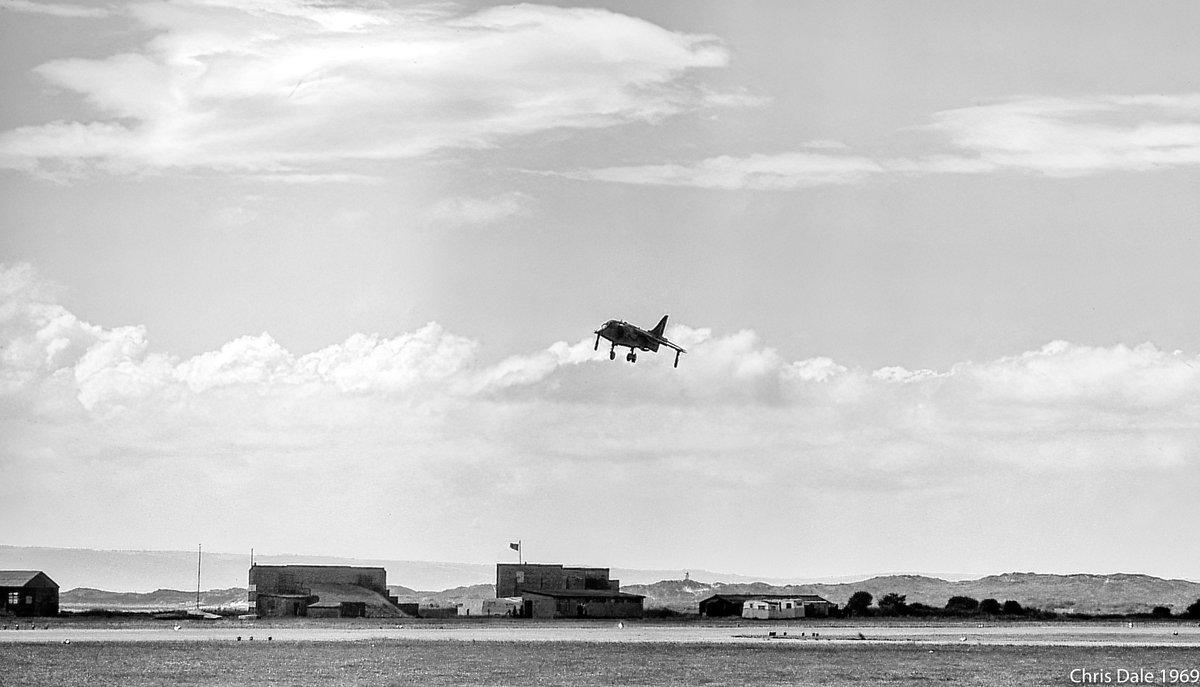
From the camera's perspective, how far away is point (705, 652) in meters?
79.2

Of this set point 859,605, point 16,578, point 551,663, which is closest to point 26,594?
point 16,578

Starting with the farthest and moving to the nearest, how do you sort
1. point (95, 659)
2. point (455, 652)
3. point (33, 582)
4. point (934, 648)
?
point (33, 582), point (934, 648), point (455, 652), point (95, 659)

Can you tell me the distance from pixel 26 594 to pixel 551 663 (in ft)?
388

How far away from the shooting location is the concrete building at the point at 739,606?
6853 inches

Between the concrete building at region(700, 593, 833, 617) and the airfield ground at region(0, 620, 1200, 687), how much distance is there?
7319cm

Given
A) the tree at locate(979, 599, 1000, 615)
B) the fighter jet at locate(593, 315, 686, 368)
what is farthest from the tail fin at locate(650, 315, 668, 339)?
the tree at locate(979, 599, 1000, 615)

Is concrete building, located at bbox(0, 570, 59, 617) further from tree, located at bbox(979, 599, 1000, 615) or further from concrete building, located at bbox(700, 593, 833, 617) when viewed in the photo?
tree, located at bbox(979, 599, 1000, 615)

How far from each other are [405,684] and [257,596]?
13651 centimetres

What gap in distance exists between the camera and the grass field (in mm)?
59281

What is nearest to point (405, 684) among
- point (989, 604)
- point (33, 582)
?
point (33, 582)

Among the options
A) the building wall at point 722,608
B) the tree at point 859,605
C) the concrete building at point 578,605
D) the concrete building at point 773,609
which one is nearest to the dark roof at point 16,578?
the concrete building at point 578,605

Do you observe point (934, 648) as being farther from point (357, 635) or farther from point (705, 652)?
point (357, 635)

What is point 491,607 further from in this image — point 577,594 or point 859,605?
point 859,605

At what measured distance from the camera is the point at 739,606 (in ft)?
602
